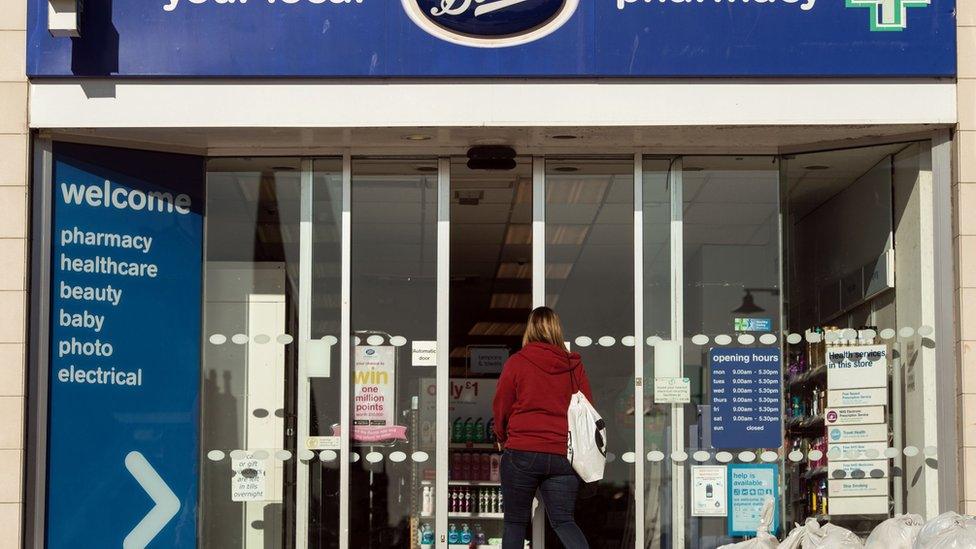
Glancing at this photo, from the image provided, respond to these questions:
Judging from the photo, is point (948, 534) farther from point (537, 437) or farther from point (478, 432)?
point (478, 432)

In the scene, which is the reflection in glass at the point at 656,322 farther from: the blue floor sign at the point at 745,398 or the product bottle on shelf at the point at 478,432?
the product bottle on shelf at the point at 478,432

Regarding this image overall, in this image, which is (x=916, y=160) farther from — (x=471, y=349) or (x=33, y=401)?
(x=33, y=401)

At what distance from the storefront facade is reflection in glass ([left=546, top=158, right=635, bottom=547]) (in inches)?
0.8

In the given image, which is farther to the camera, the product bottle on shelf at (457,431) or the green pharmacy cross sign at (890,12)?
the product bottle on shelf at (457,431)

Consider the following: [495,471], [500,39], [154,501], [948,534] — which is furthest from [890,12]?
[154,501]

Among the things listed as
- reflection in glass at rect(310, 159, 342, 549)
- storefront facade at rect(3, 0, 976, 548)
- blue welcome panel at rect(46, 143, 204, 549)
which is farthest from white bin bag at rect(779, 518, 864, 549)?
blue welcome panel at rect(46, 143, 204, 549)

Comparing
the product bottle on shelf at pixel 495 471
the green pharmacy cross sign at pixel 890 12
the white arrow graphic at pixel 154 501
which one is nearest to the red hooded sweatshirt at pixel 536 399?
the product bottle on shelf at pixel 495 471

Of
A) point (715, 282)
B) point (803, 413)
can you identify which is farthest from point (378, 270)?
point (803, 413)

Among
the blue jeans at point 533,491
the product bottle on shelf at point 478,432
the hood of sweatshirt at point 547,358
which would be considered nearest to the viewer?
the blue jeans at point 533,491

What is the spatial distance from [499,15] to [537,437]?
249 centimetres

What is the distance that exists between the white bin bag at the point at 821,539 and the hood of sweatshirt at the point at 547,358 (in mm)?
1716

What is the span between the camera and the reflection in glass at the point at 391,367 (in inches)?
337

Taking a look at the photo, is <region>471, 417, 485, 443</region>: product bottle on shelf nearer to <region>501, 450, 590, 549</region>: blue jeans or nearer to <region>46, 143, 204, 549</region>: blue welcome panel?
<region>501, 450, 590, 549</region>: blue jeans

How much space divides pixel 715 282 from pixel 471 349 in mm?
1746
